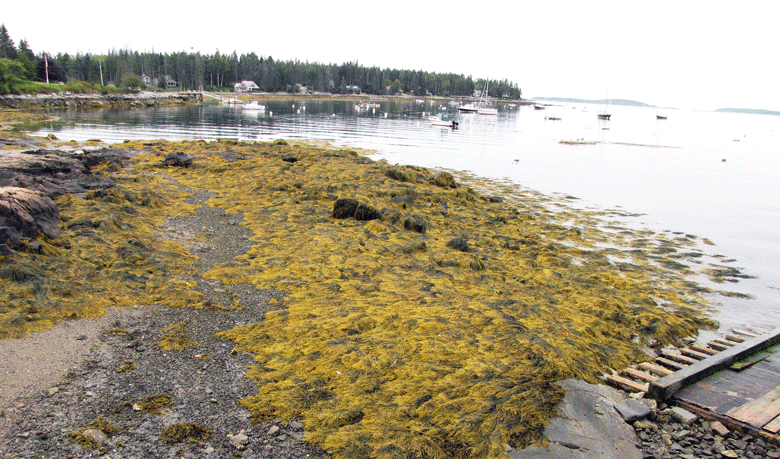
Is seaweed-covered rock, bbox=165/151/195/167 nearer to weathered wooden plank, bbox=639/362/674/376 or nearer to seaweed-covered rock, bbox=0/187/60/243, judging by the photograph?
seaweed-covered rock, bbox=0/187/60/243

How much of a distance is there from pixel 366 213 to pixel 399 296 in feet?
18.5

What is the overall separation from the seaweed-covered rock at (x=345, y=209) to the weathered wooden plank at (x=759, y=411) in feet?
33.4

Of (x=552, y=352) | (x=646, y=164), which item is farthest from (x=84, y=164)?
(x=646, y=164)

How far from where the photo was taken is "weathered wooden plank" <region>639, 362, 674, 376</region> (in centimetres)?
675

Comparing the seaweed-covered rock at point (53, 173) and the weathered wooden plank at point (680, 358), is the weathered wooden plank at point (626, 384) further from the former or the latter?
the seaweed-covered rock at point (53, 173)

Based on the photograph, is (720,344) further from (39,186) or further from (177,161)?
(177,161)

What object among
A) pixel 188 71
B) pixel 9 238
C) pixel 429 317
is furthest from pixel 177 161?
pixel 188 71

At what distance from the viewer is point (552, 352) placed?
672cm

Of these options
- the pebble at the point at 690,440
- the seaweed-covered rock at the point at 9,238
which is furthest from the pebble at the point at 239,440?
the seaweed-covered rock at the point at 9,238

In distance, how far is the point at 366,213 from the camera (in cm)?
1405

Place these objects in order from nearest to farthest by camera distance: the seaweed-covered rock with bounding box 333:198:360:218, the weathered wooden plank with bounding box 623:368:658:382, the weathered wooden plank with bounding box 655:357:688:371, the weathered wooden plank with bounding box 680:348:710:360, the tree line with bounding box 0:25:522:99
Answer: the weathered wooden plank with bounding box 623:368:658:382
the weathered wooden plank with bounding box 655:357:688:371
the weathered wooden plank with bounding box 680:348:710:360
the seaweed-covered rock with bounding box 333:198:360:218
the tree line with bounding box 0:25:522:99

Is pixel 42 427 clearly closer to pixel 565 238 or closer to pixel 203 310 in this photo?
pixel 203 310

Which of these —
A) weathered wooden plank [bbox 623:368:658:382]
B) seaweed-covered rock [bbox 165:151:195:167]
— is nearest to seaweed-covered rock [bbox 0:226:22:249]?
weathered wooden plank [bbox 623:368:658:382]

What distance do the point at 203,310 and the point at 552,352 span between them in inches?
210
